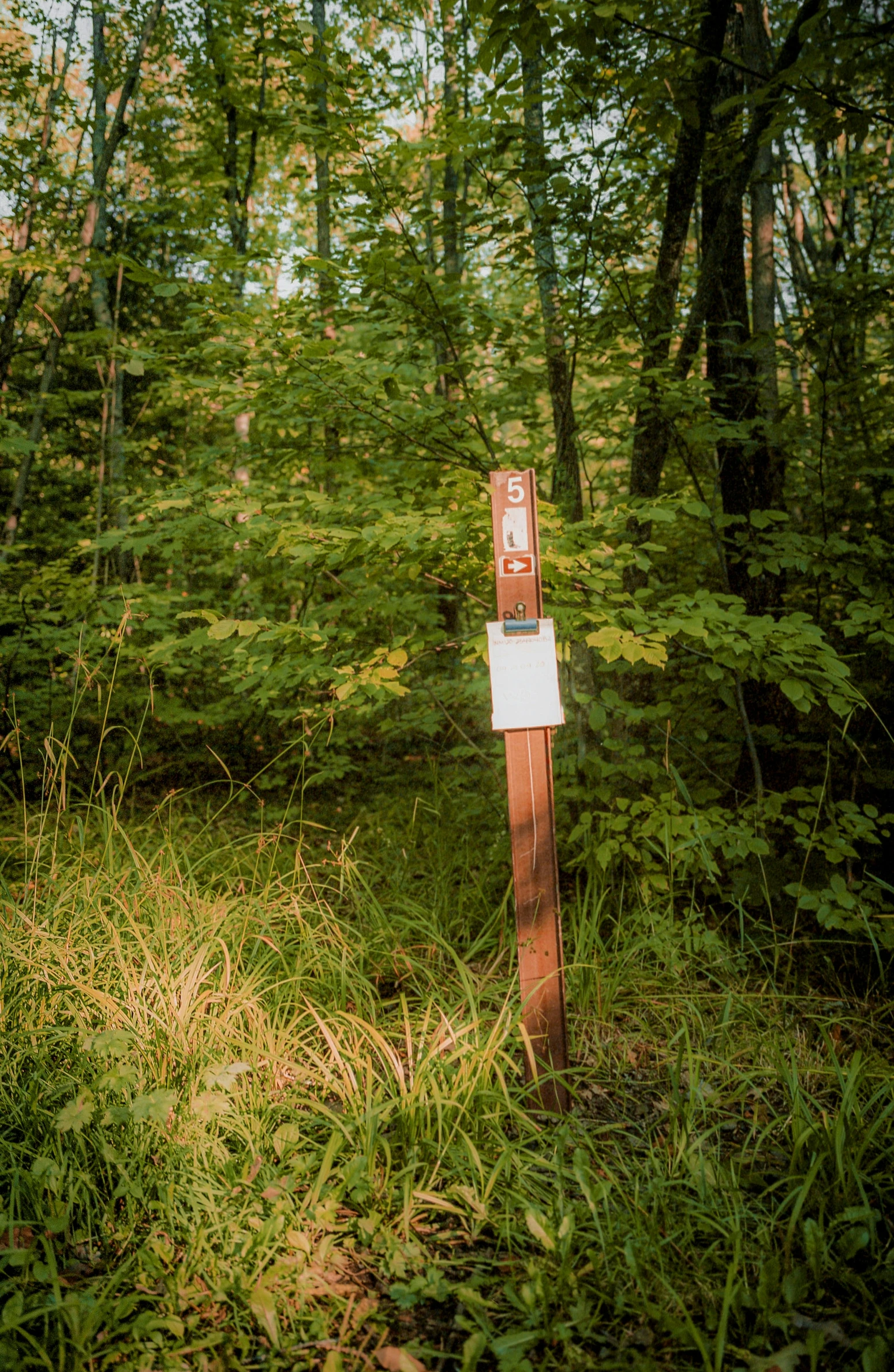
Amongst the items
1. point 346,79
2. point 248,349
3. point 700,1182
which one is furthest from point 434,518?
point 700,1182

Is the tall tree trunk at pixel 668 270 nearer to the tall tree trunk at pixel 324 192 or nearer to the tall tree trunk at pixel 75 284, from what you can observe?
the tall tree trunk at pixel 324 192

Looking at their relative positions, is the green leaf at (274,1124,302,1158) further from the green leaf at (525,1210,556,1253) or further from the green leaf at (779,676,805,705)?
the green leaf at (779,676,805,705)

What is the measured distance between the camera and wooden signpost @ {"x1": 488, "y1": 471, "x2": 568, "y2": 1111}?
7.41ft

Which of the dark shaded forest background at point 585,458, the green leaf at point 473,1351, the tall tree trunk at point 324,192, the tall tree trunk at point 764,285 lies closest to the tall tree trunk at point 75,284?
the dark shaded forest background at point 585,458

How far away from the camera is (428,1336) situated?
1674 millimetres

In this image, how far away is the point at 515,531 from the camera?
2.35m

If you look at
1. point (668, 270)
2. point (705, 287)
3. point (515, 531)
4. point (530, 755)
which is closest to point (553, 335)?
point (668, 270)

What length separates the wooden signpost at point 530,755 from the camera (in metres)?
2.26

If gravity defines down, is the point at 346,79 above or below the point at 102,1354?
above

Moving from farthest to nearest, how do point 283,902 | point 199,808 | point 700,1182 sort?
point 199,808, point 283,902, point 700,1182

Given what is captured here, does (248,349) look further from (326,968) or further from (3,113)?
(3,113)

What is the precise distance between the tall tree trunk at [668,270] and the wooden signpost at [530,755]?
1766mm

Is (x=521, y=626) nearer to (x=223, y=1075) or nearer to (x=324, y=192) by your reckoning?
(x=223, y=1075)

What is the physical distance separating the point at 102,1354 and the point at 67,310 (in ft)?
26.1
